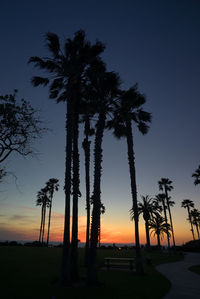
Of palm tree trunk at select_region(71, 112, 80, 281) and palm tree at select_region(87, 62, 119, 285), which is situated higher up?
palm tree at select_region(87, 62, 119, 285)

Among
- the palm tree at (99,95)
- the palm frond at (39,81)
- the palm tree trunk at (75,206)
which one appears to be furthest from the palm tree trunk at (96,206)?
the palm frond at (39,81)

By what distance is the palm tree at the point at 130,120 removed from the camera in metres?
18.4

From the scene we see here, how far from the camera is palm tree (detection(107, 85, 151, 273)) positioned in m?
18.4

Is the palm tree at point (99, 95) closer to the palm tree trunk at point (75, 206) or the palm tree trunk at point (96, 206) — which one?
the palm tree trunk at point (96, 206)

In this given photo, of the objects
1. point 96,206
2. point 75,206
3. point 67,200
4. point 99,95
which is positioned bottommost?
point 96,206

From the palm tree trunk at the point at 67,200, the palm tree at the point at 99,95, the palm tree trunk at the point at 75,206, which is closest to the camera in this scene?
the palm tree trunk at the point at 67,200

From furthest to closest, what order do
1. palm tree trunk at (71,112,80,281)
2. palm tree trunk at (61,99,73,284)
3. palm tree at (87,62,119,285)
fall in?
palm tree at (87,62,119,285), palm tree trunk at (71,112,80,281), palm tree trunk at (61,99,73,284)

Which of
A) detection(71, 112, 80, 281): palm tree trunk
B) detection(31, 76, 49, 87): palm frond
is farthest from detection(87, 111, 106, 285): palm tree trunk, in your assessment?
detection(31, 76, 49, 87): palm frond

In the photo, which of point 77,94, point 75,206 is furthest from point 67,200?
point 77,94

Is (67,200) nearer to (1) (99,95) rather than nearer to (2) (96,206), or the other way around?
(2) (96,206)

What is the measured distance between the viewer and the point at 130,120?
68.9ft

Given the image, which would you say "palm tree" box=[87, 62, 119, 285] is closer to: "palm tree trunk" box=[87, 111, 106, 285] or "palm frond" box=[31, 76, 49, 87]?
"palm tree trunk" box=[87, 111, 106, 285]

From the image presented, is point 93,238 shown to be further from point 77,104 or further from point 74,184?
point 77,104

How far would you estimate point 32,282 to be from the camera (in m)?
12.2
